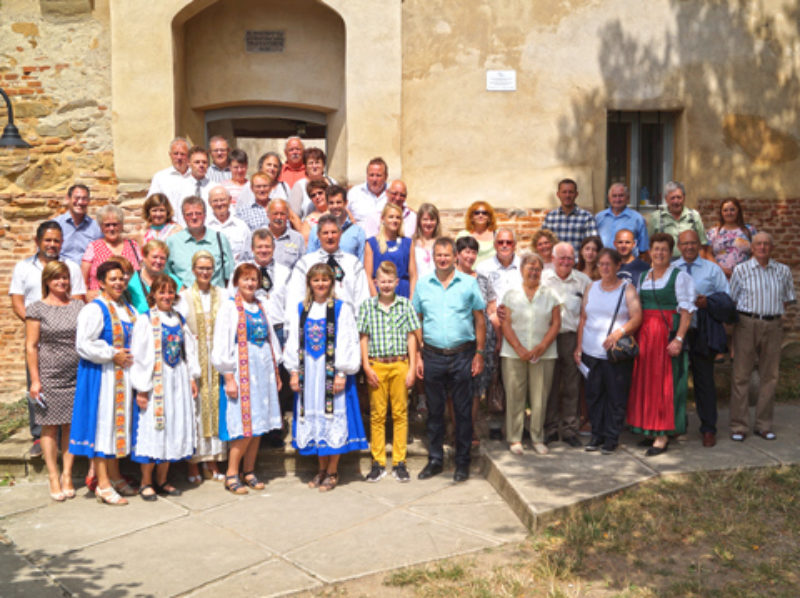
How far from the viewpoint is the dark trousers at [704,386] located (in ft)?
22.4

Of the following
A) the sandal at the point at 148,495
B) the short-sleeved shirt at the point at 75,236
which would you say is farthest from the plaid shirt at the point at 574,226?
the sandal at the point at 148,495

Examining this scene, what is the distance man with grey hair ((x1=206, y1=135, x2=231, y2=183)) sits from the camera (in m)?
8.27

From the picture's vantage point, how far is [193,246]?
675cm

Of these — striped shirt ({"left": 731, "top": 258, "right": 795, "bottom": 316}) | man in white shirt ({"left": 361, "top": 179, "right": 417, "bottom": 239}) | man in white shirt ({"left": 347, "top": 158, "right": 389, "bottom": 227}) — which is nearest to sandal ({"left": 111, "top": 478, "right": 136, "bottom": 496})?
man in white shirt ({"left": 361, "top": 179, "right": 417, "bottom": 239})

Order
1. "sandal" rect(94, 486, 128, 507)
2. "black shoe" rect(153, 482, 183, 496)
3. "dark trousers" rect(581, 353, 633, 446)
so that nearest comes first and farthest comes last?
"sandal" rect(94, 486, 128, 507) < "black shoe" rect(153, 482, 183, 496) < "dark trousers" rect(581, 353, 633, 446)

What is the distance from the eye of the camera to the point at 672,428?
21.7 feet

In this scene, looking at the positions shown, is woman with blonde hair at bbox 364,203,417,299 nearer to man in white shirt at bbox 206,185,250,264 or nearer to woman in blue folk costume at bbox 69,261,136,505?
man in white shirt at bbox 206,185,250,264

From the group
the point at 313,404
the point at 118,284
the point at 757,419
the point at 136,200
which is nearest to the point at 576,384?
the point at 757,419

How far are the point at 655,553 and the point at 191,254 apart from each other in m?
4.25

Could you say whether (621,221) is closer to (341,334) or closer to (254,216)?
(341,334)

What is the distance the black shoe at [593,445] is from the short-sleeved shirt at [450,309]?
1.38 metres

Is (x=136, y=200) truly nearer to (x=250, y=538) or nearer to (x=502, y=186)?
(x=502, y=186)

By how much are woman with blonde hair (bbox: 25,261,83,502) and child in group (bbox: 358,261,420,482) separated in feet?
7.42

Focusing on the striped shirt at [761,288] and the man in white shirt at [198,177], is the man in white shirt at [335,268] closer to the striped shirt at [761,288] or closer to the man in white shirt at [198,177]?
the man in white shirt at [198,177]
